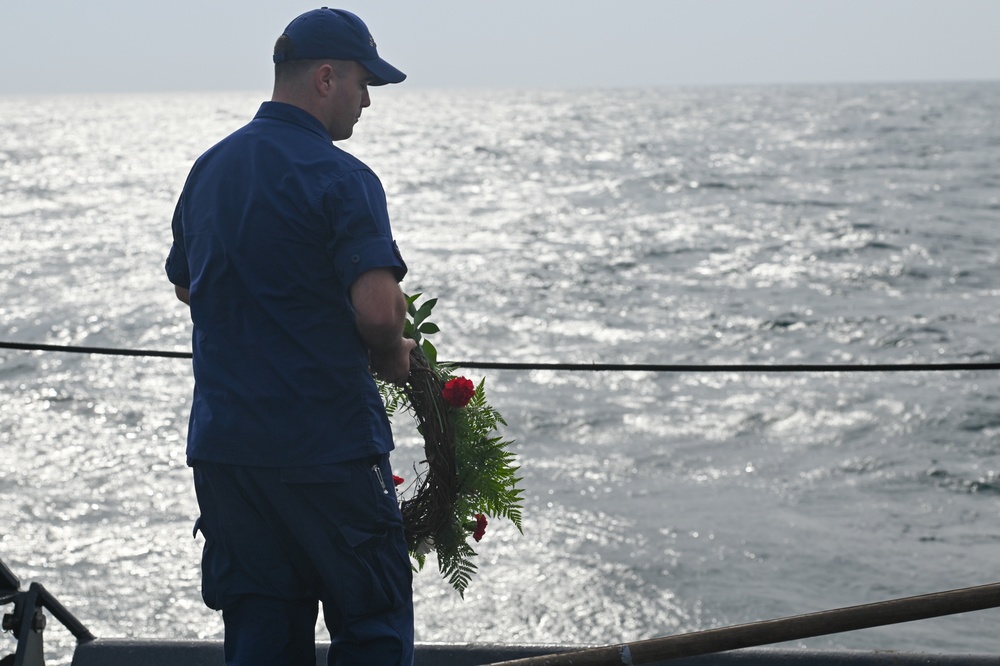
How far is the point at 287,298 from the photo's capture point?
234cm

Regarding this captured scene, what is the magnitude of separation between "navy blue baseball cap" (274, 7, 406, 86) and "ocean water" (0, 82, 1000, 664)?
5175 millimetres

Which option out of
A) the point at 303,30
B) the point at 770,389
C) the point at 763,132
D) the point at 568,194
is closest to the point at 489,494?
the point at 303,30

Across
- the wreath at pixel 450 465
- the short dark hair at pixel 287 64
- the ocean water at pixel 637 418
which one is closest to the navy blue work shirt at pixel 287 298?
the short dark hair at pixel 287 64

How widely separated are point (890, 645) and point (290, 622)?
18.6 ft

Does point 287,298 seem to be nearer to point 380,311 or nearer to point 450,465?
point 380,311

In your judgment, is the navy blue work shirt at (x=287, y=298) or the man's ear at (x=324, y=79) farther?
the man's ear at (x=324, y=79)

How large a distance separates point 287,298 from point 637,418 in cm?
994

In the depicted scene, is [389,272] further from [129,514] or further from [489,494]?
[129,514]

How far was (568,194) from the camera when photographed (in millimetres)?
40688

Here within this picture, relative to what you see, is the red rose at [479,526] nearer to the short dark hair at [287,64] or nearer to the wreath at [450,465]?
the wreath at [450,465]

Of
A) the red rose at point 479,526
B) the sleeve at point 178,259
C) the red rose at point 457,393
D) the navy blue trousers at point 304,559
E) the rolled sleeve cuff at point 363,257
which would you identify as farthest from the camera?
the red rose at point 479,526

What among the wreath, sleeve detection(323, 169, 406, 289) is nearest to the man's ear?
sleeve detection(323, 169, 406, 289)

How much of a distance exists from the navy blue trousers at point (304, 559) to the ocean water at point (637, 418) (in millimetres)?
4766

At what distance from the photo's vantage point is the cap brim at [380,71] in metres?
2.46
